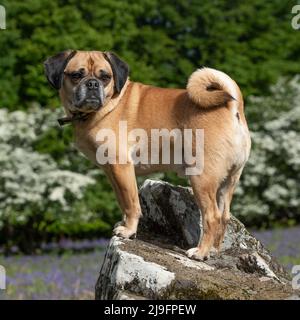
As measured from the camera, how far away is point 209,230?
491cm

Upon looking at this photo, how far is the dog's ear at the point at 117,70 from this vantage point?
16.7ft

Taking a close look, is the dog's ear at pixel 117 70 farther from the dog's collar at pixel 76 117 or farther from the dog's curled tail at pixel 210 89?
the dog's curled tail at pixel 210 89

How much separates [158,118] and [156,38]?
1178 cm

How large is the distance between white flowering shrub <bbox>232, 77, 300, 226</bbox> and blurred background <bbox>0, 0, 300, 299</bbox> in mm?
29

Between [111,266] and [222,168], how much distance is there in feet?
3.30

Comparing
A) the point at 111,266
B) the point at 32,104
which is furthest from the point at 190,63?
the point at 111,266

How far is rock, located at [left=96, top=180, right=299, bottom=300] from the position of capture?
179 inches

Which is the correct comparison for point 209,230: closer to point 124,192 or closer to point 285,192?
point 124,192

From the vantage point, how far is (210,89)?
16.6ft

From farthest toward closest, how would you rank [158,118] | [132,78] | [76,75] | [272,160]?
1. [272,160]
2. [132,78]
3. [158,118]
4. [76,75]

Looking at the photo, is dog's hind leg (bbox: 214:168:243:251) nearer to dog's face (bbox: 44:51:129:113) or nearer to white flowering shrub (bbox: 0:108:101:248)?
dog's face (bbox: 44:51:129:113)

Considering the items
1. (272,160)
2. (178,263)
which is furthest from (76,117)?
(272,160)

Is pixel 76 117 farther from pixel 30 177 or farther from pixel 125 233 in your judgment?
pixel 30 177

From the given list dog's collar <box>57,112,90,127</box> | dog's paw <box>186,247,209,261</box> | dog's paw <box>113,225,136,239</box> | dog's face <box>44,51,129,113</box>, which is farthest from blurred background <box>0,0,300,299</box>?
dog's face <box>44,51,129,113</box>
